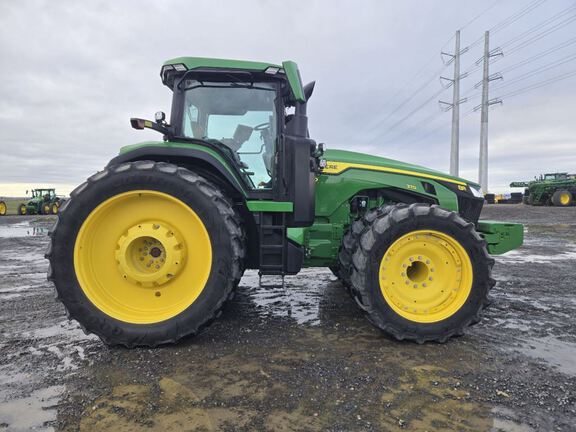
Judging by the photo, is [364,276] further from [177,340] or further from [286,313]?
[177,340]

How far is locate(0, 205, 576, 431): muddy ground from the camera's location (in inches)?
87.0

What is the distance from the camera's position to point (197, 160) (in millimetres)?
3615

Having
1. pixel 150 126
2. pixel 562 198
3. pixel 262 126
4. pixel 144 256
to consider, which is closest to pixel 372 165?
pixel 262 126

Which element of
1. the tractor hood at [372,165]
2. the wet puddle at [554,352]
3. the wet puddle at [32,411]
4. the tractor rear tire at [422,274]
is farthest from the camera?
the tractor hood at [372,165]

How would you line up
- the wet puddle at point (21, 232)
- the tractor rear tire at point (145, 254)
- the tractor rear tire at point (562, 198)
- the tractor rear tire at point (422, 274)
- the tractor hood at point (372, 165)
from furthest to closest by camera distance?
1. the tractor rear tire at point (562, 198)
2. the wet puddle at point (21, 232)
3. the tractor hood at point (372, 165)
4. the tractor rear tire at point (422, 274)
5. the tractor rear tire at point (145, 254)

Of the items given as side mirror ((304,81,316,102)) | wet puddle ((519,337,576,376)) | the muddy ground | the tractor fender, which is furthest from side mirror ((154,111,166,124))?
wet puddle ((519,337,576,376))

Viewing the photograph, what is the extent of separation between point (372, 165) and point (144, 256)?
2559 mm

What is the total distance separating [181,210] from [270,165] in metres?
1.04

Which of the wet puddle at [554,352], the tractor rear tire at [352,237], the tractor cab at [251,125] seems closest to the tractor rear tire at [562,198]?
the wet puddle at [554,352]

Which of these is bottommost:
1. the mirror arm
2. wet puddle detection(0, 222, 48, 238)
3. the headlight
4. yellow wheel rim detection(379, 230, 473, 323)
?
wet puddle detection(0, 222, 48, 238)

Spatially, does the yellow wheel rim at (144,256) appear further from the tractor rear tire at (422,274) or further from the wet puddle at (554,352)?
the wet puddle at (554,352)

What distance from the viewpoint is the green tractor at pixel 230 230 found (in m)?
3.21

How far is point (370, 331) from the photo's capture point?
3637 mm

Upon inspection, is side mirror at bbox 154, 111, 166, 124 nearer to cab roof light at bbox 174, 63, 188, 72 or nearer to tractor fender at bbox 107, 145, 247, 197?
tractor fender at bbox 107, 145, 247, 197
